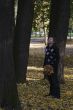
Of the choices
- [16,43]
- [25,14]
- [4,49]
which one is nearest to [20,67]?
[16,43]

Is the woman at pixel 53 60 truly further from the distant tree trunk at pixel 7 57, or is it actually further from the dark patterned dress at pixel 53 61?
the distant tree trunk at pixel 7 57

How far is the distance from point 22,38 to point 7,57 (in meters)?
6.06

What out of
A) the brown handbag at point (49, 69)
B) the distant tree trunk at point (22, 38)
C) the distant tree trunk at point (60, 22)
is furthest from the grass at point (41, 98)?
the distant tree trunk at point (60, 22)

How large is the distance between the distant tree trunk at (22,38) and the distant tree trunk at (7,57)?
19.5 ft

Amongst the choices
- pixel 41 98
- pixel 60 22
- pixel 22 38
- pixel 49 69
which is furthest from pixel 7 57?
pixel 60 22

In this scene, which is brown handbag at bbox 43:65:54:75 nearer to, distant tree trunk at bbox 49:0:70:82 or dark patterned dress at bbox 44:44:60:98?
dark patterned dress at bbox 44:44:60:98

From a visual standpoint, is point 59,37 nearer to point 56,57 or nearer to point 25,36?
point 25,36

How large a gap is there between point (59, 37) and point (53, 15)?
894mm

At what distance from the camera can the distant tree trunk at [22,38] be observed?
53.0 ft

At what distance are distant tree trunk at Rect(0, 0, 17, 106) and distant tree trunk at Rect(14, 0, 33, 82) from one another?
234 inches

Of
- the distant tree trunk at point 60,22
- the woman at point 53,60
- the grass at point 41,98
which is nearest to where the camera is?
the grass at point 41,98

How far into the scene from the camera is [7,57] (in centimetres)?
1020

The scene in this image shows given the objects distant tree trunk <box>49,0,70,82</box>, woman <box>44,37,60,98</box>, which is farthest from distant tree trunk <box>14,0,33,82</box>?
woman <box>44,37,60,98</box>

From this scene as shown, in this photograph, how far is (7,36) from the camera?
10055 millimetres
